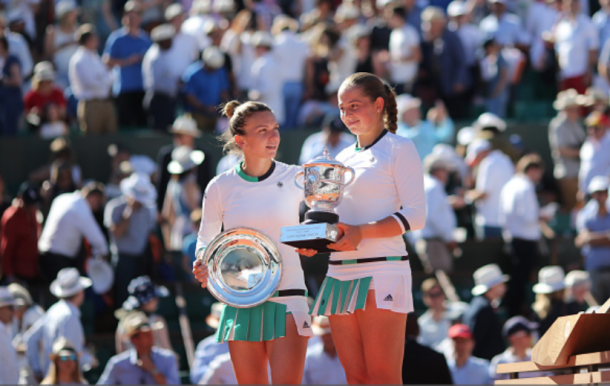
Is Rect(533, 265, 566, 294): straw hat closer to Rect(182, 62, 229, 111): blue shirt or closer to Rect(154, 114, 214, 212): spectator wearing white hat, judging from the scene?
Rect(154, 114, 214, 212): spectator wearing white hat

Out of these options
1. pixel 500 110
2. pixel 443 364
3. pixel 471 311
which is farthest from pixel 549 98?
pixel 443 364

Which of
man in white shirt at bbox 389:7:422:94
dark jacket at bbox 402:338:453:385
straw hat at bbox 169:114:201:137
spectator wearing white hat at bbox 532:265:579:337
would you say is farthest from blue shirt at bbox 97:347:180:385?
man in white shirt at bbox 389:7:422:94

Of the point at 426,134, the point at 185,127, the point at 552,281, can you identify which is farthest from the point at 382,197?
the point at 426,134

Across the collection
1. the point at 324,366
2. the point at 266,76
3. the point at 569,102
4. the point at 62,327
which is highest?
the point at 266,76

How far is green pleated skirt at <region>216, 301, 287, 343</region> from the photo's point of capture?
15.9 feet

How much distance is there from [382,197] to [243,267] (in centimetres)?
67

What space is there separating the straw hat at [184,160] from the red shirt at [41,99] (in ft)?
7.83

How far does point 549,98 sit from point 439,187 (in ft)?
18.9

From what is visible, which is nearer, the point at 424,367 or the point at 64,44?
the point at 424,367

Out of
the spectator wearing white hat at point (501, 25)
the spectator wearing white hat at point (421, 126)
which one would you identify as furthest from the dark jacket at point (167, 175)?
the spectator wearing white hat at point (501, 25)

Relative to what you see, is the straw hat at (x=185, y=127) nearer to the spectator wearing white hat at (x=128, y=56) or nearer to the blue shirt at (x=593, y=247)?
the spectator wearing white hat at (x=128, y=56)

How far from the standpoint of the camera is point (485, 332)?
9.70 meters

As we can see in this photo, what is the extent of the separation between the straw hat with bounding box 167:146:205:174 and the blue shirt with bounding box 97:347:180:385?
3.61 meters

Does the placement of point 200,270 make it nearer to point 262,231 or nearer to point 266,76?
point 262,231
